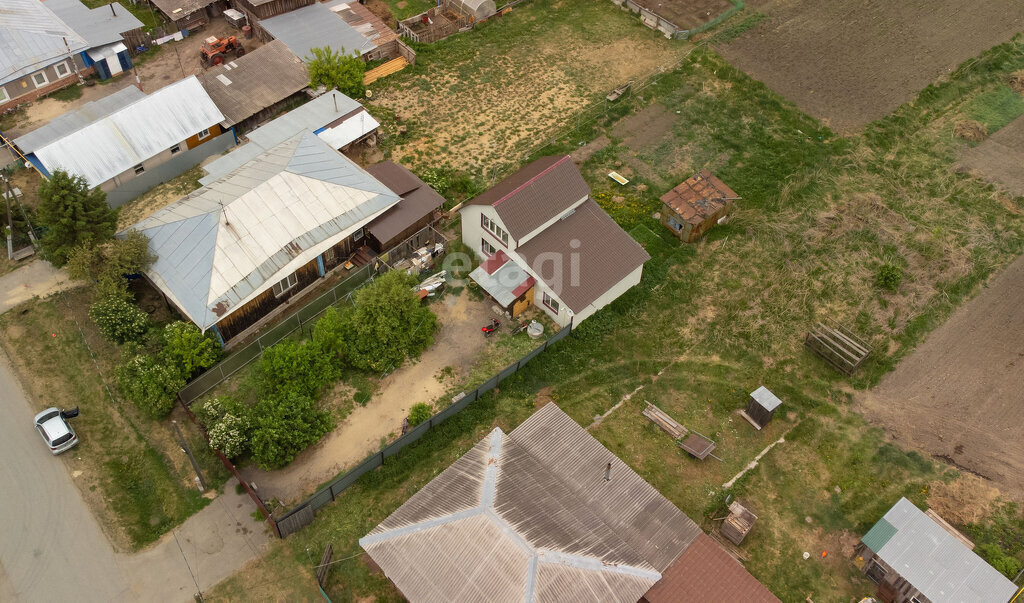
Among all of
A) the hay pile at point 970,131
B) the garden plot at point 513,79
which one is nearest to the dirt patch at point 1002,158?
the hay pile at point 970,131

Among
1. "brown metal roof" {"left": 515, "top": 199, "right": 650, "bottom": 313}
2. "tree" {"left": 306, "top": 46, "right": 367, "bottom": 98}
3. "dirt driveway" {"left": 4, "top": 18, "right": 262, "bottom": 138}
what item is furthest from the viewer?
"dirt driveway" {"left": 4, "top": 18, "right": 262, "bottom": 138}

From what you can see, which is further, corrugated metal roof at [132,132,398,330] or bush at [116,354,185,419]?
corrugated metal roof at [132,132,398,330]

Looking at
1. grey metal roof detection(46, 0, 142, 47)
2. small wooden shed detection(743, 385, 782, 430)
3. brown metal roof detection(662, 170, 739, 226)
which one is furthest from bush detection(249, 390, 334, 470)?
grey metal roof detection(46, 0, 142, 47)

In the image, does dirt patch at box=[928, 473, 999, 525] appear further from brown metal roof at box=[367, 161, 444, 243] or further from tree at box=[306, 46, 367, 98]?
tree at box=[306, 46, 367, 98]

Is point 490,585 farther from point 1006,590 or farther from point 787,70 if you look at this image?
point 787,70

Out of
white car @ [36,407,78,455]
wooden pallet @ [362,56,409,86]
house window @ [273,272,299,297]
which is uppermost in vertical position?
wooden pallet @ [362,56,409,86]

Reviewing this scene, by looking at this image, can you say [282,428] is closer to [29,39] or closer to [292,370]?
[292,370]

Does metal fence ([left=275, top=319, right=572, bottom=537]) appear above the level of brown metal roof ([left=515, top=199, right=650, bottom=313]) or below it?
below
